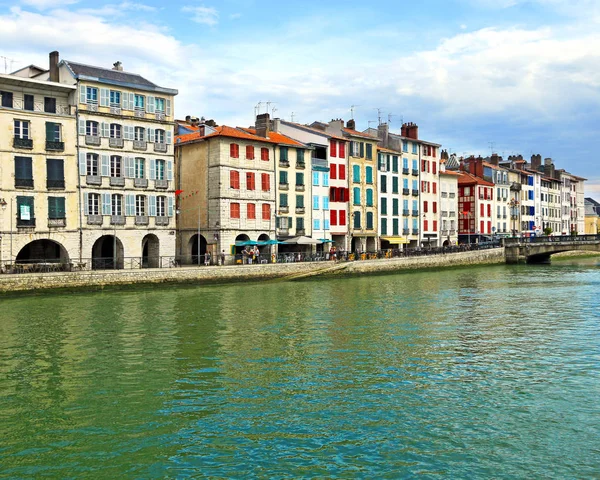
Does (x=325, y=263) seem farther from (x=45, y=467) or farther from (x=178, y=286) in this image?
(x=45, y=467)

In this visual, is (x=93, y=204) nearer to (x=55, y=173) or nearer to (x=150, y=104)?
(x=55, y=173)

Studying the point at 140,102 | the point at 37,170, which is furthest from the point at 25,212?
the point at 140,102

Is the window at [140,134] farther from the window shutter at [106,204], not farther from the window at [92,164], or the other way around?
the window shutter at [106,204]

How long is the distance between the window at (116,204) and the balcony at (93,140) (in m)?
3.89

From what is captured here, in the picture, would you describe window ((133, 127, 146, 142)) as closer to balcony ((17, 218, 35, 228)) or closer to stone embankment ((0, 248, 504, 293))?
balcony ((17, 218, 35, 228))

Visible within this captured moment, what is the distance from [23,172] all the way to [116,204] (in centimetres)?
717

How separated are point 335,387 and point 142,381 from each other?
17.2 feet

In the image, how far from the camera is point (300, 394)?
16.3 metres

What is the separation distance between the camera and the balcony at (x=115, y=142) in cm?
4816

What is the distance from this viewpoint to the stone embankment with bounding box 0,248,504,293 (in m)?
39.5

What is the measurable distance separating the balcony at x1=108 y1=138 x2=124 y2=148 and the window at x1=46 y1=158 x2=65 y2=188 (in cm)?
407

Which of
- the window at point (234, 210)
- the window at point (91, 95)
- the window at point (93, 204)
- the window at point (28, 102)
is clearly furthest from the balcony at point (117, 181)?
the window at point (234, 210)

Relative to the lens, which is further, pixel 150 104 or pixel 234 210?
pixel 234 210

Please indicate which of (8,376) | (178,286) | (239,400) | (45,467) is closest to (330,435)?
(239,400)
